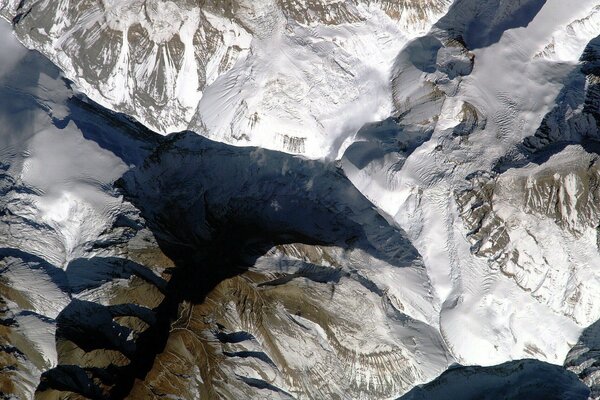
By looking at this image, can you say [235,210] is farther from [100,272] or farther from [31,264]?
[31,264]

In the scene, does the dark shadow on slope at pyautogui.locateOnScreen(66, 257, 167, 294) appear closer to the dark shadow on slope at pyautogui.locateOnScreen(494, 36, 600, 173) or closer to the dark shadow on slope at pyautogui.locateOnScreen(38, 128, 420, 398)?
the dark shadow on slope at pyautogui.locateOnScreen(38, 128, 420, 398)

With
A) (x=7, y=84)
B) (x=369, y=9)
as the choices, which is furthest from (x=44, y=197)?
(x=369, y=9)

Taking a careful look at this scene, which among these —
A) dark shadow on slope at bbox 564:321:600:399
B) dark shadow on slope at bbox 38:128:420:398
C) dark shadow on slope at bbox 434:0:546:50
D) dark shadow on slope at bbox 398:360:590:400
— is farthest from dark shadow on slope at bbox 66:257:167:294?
dark shadow on slope at bbox 564:321:600:399

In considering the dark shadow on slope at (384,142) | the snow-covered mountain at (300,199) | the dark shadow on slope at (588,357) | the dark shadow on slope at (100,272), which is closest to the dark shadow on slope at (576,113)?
the snow-covered mountain at (300,199)

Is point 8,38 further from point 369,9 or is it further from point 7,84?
point 369,9

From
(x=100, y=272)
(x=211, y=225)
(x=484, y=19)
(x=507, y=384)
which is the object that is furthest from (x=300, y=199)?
(x=507, y=384)
